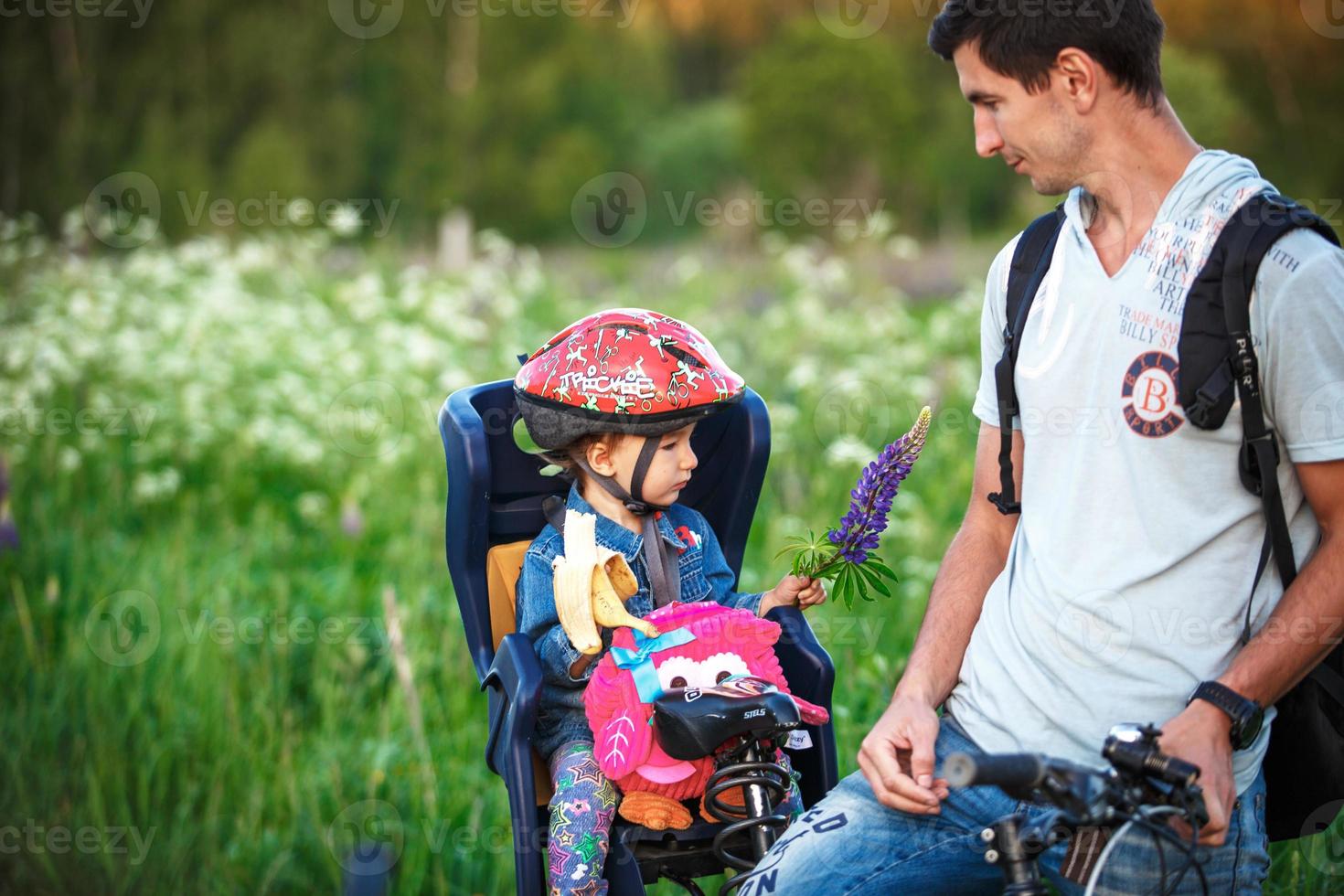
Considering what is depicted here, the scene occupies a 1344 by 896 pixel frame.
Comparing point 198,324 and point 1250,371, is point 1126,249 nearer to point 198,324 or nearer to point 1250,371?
point 1250,371

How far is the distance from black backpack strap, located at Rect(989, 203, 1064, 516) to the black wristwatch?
0.60 meters

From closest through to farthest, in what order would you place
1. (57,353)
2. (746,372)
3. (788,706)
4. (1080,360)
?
(1080,360) < (788,706) < (57,353) < (746,372)

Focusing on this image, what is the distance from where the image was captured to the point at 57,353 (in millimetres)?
5969

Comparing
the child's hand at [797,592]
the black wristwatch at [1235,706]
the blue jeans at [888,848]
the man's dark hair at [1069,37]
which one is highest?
the man's dark hair at [1069,37]

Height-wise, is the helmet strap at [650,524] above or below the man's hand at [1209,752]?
above

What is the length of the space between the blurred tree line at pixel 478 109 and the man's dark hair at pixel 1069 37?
10890 millimetres

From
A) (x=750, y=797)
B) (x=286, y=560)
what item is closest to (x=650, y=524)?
(x=750, y=797)

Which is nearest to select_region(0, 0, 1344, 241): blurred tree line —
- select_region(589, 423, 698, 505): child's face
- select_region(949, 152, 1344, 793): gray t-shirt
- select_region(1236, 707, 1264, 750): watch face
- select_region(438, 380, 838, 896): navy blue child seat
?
select_region(438, 380, 838, 896): navy blue child seat

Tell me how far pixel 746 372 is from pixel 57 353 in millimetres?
3503

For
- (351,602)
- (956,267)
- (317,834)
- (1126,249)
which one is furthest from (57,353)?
(956,267)

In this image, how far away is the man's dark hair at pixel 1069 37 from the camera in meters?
2.10

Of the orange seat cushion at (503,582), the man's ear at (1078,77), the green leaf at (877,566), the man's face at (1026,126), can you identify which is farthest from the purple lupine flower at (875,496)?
the orange seat cushion at (503,582)

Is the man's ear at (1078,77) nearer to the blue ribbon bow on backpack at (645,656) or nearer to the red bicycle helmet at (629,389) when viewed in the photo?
the red bicycle helmet at (629,389)

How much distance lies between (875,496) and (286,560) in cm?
389
